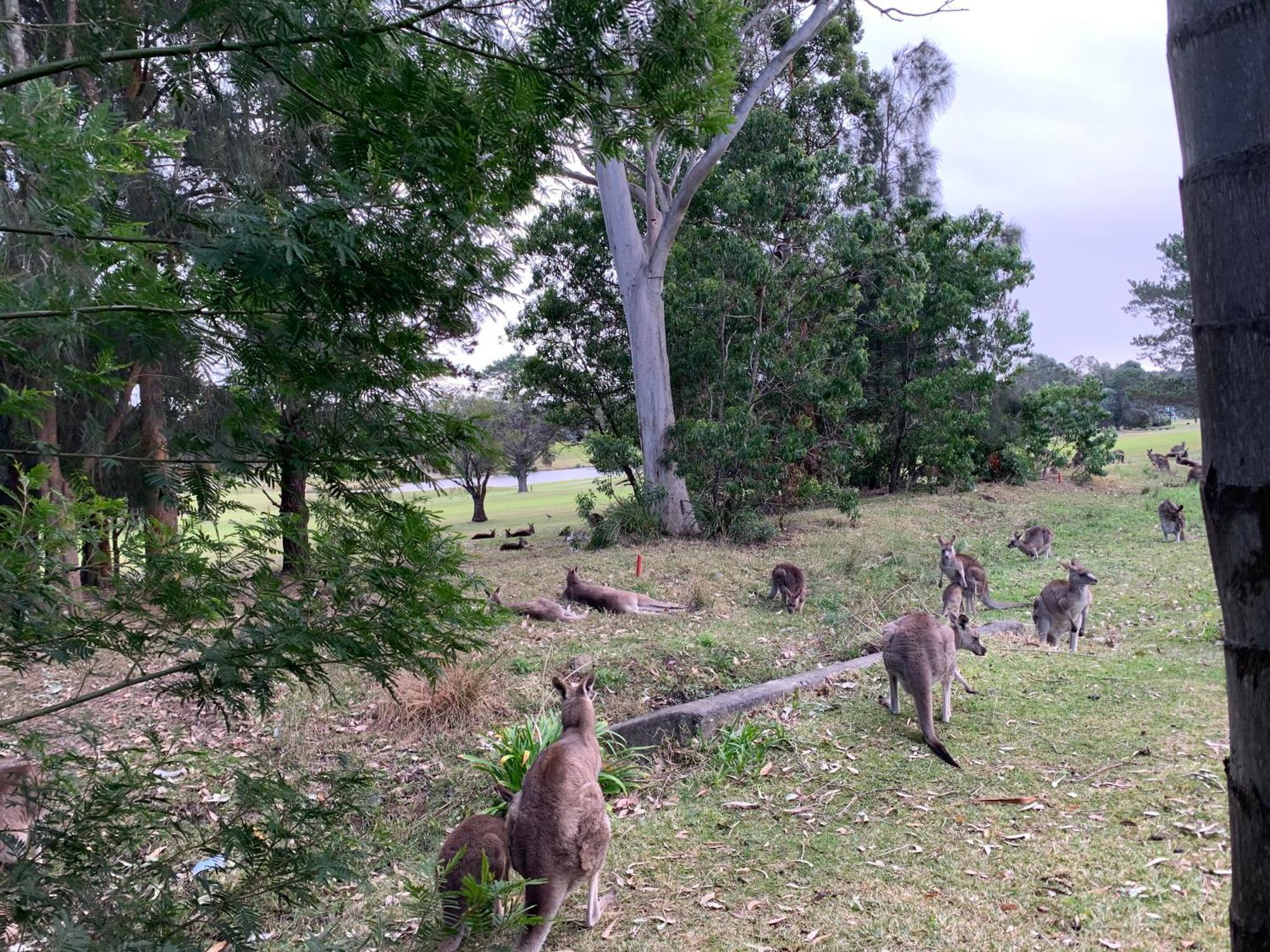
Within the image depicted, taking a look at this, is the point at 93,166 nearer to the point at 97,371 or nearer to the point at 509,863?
the point at 97,371

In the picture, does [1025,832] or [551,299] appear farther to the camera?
[551,299]

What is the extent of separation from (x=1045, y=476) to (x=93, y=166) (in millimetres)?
29330

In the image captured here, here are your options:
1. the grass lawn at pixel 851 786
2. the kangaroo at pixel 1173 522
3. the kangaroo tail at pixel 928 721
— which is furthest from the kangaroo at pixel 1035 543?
the kangaroo tail at pixel 928 721

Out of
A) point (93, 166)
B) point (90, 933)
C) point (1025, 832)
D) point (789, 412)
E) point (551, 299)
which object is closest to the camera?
point (90, 933)

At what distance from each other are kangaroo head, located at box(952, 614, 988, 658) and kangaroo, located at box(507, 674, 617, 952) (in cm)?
464

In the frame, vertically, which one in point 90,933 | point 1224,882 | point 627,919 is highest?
point 90,933

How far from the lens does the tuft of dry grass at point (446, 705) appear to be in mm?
7230

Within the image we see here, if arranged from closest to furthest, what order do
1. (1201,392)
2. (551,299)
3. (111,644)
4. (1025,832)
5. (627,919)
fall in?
(1201,392)
(111,644)
(627,919)
(1025,832)
(551,299)

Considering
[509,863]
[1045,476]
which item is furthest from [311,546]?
[1045,476]

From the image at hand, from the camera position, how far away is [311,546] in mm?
2953

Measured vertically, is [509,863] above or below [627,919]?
above

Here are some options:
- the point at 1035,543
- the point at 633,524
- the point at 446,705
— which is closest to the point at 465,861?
the point at 446,705

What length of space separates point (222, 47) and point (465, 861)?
3416 millimetres

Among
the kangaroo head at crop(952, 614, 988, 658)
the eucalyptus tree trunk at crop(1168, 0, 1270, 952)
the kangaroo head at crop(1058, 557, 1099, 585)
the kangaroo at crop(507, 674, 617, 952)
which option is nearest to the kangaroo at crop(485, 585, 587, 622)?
the kangaroo head at crop(952, 614, 988, 658)
